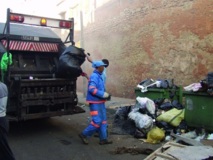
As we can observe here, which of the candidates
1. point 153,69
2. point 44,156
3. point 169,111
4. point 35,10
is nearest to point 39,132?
point 44,156

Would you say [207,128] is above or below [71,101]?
below

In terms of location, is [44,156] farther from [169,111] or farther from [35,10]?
[35,10]

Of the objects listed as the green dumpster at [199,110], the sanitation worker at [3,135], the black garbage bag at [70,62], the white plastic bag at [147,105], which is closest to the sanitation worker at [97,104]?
the black garbage bag at [70,62]

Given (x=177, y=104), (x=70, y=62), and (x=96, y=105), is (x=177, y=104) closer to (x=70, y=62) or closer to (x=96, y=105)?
(x=96, y=105)

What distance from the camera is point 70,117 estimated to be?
8594 millimetres

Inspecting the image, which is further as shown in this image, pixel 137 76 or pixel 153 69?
pixel 137 76

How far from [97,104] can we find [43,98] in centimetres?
119

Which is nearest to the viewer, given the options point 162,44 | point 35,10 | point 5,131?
point 5,131

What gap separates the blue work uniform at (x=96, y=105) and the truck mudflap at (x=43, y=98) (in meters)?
0.90

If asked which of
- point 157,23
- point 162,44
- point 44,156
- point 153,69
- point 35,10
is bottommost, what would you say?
point 44,156

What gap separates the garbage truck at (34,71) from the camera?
5.99m

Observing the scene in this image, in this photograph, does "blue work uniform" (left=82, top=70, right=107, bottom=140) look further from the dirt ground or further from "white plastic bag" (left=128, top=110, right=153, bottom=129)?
"white plastic bag" (left=128, top=110, right=153, bottom=129)

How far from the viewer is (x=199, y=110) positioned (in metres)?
6.00

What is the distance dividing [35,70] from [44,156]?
7.62 feet
